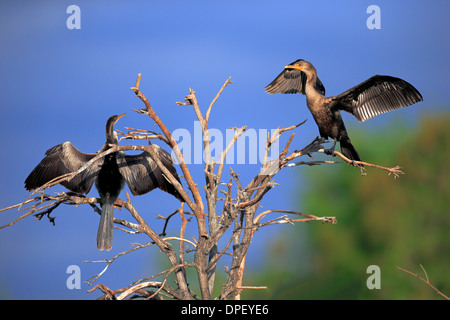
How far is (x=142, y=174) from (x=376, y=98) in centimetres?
302

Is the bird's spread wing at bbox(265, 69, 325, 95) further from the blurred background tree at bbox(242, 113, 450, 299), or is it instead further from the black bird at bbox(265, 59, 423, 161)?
the blurred background tree at bbox(242, 113, 450, 299)

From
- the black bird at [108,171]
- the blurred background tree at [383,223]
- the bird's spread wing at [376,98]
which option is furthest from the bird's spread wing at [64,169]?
the blurred background tree at [383,223]

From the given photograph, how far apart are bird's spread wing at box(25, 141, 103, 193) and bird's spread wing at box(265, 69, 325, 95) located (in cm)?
287

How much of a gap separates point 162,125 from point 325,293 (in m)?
13.3

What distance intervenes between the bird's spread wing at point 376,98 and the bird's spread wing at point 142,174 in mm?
2355

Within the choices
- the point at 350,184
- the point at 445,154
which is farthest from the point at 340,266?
the point at 445,154

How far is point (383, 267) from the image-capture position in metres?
17.2

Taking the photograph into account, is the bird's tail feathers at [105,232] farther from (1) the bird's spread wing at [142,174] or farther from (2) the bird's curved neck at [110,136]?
(2) the bird's curved neck at [110,136]

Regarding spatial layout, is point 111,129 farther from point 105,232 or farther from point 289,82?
point 289,82

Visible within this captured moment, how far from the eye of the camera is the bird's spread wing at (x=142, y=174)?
6.23 meters

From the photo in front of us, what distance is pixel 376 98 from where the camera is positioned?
6367mm

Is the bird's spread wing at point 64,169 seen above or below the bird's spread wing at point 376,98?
below

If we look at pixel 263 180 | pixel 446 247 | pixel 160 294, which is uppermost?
pixel 263 180
